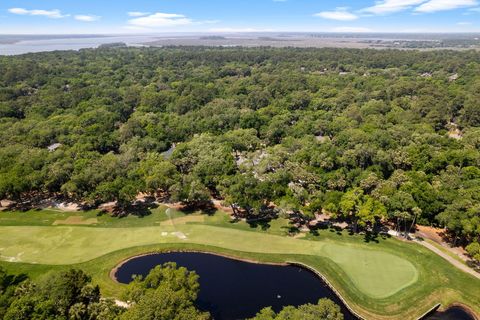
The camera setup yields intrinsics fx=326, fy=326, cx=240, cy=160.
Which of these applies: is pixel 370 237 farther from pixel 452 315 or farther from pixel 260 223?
pixel 260 223

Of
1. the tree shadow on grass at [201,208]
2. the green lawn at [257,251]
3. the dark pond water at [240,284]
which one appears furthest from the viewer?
the tree shadow on grass at [201,208]

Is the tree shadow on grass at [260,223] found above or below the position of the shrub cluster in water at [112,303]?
below

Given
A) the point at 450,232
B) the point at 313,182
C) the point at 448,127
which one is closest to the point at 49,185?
the point at 313,182

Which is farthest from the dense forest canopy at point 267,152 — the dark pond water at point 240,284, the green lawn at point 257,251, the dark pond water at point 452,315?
the dark pond water at point 452,315

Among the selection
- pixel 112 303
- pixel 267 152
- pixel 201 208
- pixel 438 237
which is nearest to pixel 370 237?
pixel 438 237

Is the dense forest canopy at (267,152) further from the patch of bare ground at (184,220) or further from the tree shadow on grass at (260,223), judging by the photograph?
the patch of bare ground at (184,220)

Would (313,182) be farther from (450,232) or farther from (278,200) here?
(450,232)

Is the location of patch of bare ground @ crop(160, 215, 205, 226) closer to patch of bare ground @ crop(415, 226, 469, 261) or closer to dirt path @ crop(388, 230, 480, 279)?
dirt path @ crop(388, 230, 480, 279)
